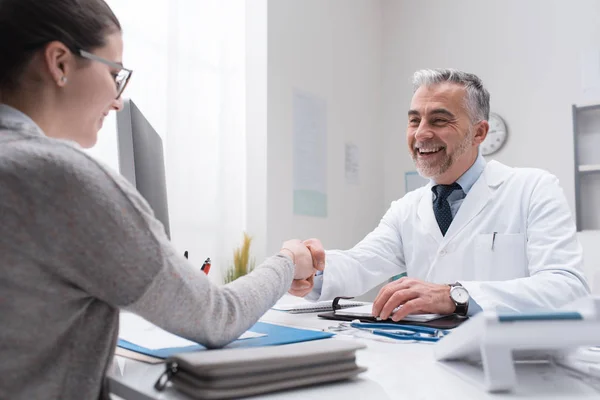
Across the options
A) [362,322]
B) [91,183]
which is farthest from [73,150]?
[362,322]

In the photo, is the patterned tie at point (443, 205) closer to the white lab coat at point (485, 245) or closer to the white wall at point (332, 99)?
the white lab coat at point (485, 245)

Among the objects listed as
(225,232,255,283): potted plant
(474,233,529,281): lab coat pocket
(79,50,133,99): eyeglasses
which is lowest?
(225,232,255,283): potted plant

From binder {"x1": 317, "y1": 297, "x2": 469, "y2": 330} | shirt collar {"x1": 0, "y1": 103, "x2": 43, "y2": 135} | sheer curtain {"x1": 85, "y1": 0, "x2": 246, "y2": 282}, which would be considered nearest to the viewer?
shirt collar {"x1": 0, "y1": 103, "x2": 43, "y2": 135}

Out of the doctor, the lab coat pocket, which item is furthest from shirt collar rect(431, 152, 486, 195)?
the lab coat pocket

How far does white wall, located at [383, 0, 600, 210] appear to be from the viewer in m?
3.38

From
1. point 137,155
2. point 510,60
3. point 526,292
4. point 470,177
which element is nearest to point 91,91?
point 137,155

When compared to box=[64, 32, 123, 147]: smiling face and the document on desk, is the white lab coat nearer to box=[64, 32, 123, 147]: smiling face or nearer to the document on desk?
the document on desk

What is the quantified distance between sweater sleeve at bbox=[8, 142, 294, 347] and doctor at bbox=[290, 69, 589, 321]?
728mm

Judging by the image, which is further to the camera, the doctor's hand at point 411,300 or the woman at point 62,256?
the doctor's hand at point 411,300

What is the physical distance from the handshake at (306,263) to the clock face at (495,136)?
2436 millimetres

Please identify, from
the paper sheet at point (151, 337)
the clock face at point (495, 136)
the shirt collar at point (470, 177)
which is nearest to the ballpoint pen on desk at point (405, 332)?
the paper sheet at point (151, 337)

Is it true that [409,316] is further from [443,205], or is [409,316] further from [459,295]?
[443,205]

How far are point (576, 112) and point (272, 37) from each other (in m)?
1.89

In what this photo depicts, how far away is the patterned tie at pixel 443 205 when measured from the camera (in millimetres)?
1929
